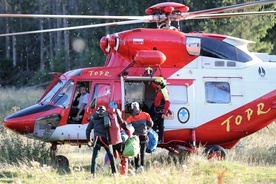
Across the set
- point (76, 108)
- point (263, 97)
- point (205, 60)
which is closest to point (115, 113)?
point (76, 108)

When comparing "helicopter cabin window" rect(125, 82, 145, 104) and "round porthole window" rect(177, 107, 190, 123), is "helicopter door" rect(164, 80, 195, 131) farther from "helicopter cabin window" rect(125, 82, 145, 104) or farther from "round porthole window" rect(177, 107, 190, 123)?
"helicopter cabin window" rect(125, 82, 145, 104)

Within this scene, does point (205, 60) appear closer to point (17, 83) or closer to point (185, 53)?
point (185, 53)

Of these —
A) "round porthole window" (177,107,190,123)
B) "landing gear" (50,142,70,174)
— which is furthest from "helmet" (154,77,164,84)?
"landing gear" (50,142,70,174)

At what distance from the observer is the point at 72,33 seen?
180 feet

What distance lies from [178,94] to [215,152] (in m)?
1.61

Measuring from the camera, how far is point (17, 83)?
55.4 meters

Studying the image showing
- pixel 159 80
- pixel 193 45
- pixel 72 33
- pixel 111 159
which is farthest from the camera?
pixel 72 33

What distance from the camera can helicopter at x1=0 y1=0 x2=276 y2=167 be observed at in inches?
583

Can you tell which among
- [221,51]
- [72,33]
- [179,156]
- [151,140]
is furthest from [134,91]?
[72,33]

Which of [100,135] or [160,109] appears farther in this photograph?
[160,109]

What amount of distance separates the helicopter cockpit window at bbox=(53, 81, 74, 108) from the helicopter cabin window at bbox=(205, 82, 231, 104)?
10.4 ft

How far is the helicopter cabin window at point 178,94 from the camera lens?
15148 mm

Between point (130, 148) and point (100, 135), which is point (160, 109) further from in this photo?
point (100, 135)

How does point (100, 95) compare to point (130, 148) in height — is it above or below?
above
